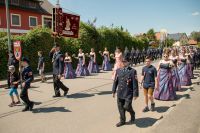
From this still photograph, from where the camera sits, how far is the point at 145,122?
7352 mm

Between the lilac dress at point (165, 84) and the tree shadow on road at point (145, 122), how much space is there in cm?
268

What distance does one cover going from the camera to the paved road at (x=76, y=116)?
6855 mm

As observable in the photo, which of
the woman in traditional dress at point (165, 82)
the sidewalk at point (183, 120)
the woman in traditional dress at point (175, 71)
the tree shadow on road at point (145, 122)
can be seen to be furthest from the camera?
the woman in traditional dress at point (175, 71)

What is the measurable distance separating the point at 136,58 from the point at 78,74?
11897mm

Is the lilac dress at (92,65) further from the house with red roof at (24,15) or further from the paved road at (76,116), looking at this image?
the house with red roof at (24,15)

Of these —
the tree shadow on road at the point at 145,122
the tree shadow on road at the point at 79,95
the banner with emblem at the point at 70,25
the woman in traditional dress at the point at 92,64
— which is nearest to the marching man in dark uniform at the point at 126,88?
the tree shadow on road at the point at 145,122

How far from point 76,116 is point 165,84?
3.89 metres

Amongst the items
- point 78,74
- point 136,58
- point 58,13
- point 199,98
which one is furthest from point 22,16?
point 199,98

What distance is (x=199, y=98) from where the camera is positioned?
10305mm

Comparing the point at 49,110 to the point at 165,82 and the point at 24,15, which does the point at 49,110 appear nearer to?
the point at 165,82

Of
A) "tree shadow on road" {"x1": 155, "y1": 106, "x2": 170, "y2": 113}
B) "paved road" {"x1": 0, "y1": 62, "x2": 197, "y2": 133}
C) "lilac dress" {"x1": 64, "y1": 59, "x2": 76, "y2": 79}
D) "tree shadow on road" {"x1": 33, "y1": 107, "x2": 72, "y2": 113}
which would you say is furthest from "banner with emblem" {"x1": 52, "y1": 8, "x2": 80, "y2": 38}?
"tree shadow on road" {"x1": 155, "y1": 106, "x2": 170, "y2": 113}

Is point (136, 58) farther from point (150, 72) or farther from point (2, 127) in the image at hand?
point (2, 127)

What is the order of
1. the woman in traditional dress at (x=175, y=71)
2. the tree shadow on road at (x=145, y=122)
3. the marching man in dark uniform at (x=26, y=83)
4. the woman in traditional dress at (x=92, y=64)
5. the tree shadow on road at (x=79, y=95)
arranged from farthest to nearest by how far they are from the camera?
the woman in traditional dress at (x=92, y=64) < the woman in traditional dress at (x=175, y=71) < the tree shadow on road at (x=79, y=95) < the marching man in dark uniform at (x=26, y=83) < the tree shadow on road at (x=145, y=122)

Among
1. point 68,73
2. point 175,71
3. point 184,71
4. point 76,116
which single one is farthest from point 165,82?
point 68,73
